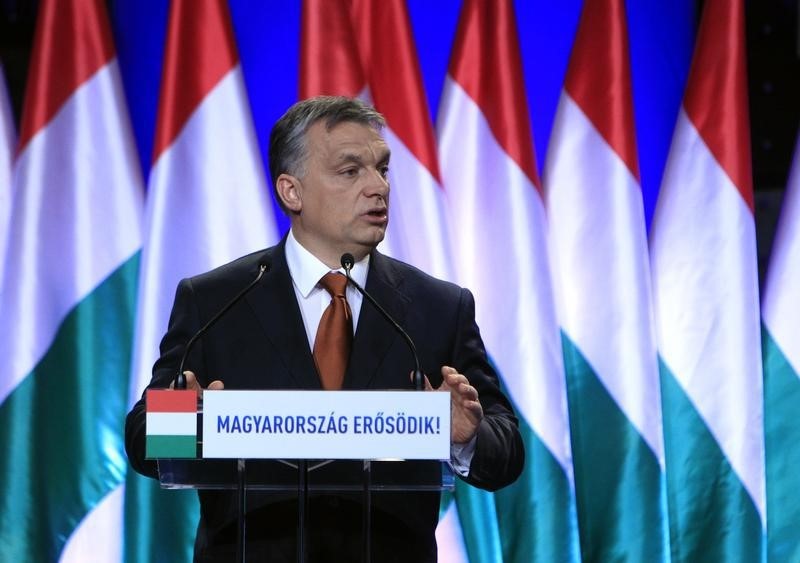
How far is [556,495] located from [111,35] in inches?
77.7

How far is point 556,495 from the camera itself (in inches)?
135

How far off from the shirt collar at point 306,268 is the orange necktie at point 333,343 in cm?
13

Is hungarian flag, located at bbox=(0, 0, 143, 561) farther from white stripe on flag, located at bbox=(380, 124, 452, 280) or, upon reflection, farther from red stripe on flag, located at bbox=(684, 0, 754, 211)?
red stripe on flag, located at bbox=(684, 0, 754, 211)

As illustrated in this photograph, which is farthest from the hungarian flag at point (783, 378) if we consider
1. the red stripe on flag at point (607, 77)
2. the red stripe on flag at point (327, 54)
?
the red stripe on flag at point (327, 54)

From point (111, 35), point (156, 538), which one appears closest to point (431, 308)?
point (156, 538)

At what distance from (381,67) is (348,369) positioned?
5.49ft

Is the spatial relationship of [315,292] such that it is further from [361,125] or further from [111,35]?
[111,35]

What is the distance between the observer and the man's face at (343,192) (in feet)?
7.82

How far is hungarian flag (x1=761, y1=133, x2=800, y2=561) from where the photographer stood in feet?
11.5

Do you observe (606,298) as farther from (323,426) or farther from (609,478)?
(323,426)

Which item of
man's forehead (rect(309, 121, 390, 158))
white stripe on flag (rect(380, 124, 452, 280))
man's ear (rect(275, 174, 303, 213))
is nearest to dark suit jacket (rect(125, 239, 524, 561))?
man's ear (rect(275, 174, 303, 213))

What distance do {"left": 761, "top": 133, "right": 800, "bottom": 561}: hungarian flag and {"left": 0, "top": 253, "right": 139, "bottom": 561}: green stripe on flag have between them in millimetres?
1963

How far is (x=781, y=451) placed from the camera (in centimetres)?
356

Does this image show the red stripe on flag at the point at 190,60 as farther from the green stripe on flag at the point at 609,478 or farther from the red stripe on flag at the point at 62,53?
the green stripe on flag at the point at 609,478
